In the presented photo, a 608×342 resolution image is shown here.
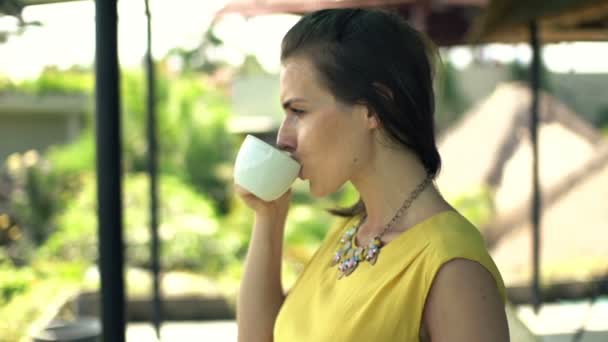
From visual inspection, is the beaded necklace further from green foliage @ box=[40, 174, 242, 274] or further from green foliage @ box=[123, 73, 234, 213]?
green foliage @ box=[123, 73, 234, 213]

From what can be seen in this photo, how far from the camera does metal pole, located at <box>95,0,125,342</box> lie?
3.82ft

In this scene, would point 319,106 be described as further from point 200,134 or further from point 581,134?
point 200,134

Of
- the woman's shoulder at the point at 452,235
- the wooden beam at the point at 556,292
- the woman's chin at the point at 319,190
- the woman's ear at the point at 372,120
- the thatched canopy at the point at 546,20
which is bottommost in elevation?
the wooden beam at the point at 556,292

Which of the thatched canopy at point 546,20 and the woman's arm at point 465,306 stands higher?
the thatched canopy at point 546,20

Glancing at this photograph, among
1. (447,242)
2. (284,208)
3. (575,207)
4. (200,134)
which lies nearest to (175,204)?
(200,134)

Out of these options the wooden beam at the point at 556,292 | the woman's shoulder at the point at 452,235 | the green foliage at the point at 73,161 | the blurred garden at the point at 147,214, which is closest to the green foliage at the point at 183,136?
the blurred garden at the point at 147,214

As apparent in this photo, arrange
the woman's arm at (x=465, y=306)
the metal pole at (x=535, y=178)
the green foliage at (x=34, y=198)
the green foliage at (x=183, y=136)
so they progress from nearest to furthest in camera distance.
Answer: the woman's arm at (x=465, y=306) → the metal pole at (x=535, y=178) → the green foliage at (x=34, y=198) → the green foliage at (x=183, y=136)

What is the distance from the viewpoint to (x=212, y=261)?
6113 mm

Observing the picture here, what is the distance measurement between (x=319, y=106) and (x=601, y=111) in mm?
12981

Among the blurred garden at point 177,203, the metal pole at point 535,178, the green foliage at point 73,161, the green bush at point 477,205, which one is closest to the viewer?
the metal pole at point 535,178

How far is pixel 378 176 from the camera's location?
1.11 m

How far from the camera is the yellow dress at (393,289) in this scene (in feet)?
3.14

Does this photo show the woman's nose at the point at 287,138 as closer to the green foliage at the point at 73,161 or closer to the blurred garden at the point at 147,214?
the blurred garden at the point at 147,214

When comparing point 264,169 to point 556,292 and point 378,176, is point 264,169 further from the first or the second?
point 556,292
